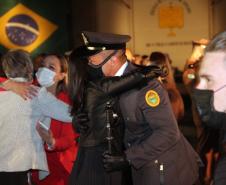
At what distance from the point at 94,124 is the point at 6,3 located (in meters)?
8.66

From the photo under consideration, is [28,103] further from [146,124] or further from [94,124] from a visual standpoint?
[146,124]

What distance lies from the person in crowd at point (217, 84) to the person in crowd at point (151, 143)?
104cm

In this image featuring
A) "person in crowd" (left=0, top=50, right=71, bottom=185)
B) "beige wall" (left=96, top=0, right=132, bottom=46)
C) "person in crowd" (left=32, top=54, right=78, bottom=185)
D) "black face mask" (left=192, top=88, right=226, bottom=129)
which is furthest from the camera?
"beige wall" (left=96, top=0, right=132, bottom=46)

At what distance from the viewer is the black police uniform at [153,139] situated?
333 centimetres

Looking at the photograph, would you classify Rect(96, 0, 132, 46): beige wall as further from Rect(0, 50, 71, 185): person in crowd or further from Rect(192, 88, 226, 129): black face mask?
Rect(192, 88, 226, 129): black face mask

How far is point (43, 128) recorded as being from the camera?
4.20 m

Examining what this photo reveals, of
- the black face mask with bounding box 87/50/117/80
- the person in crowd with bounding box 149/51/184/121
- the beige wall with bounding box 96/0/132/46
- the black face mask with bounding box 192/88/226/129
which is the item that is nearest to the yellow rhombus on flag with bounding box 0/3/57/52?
the beige wall with bounding box 96/0/132/46

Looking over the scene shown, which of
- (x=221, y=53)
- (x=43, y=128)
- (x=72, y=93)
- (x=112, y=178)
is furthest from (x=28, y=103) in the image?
(x=221, y=53)

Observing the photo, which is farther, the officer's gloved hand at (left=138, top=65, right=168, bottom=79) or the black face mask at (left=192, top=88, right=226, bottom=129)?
the officer's gloved hand at (left=138, top=65, right=168, bottom=79)

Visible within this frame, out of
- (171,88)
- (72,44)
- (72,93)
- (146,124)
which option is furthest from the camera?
(72,44)

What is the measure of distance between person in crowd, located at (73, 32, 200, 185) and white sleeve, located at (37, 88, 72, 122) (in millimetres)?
883

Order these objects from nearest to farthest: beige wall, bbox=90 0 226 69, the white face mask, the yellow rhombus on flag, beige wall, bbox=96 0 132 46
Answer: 1. the white face mask
2. the yellow rhombus on flag
3. beige wall, bbox=90 0 226 69
4. beige wall, bbox=96 0 132 46

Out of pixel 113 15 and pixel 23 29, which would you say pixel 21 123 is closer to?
pixel 23 29

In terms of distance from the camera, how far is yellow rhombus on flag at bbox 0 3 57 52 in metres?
11.6
